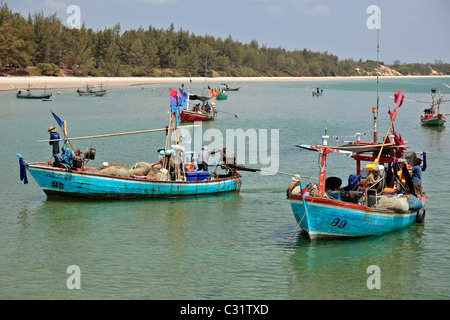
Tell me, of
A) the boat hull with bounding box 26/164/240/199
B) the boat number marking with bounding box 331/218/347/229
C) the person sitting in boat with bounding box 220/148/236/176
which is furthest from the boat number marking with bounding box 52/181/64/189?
the boat number marking with bounding box 331/218/347/229

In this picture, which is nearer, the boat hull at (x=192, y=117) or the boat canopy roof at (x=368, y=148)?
the boat canopy roof at (x=368, y=148)

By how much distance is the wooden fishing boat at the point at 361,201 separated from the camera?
1560 centimetres

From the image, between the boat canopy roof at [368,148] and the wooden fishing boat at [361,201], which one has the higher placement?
the boat canopy roof at [368,148]

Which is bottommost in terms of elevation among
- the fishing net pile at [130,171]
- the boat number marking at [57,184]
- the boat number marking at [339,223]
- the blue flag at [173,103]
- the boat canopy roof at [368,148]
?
the boat number marking at [339,223]

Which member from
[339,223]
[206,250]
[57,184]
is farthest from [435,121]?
[206,250]

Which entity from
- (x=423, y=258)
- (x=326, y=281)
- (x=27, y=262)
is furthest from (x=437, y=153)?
(x=27, y=262)

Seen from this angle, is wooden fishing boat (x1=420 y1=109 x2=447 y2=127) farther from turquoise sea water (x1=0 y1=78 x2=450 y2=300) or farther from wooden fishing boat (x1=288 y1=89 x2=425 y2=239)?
wooden fishing boat (x1=288 y1=89 x2=425 y2=239)

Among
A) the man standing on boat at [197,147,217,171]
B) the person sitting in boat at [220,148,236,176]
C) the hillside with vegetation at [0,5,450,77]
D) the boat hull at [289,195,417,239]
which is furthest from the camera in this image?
the hillside with vegetation at [0,5,450,77]

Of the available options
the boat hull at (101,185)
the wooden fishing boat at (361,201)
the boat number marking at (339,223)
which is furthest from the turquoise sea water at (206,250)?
the boat number marking at (339,223)

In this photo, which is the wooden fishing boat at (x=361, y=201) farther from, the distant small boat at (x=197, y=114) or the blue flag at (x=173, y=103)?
the distant small boat at (x=197, y=114)

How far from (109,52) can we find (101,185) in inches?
4403

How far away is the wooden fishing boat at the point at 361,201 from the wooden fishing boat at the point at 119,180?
6.04m

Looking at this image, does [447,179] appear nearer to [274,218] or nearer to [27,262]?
[274,218]

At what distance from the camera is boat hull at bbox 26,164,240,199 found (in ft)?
67.2
